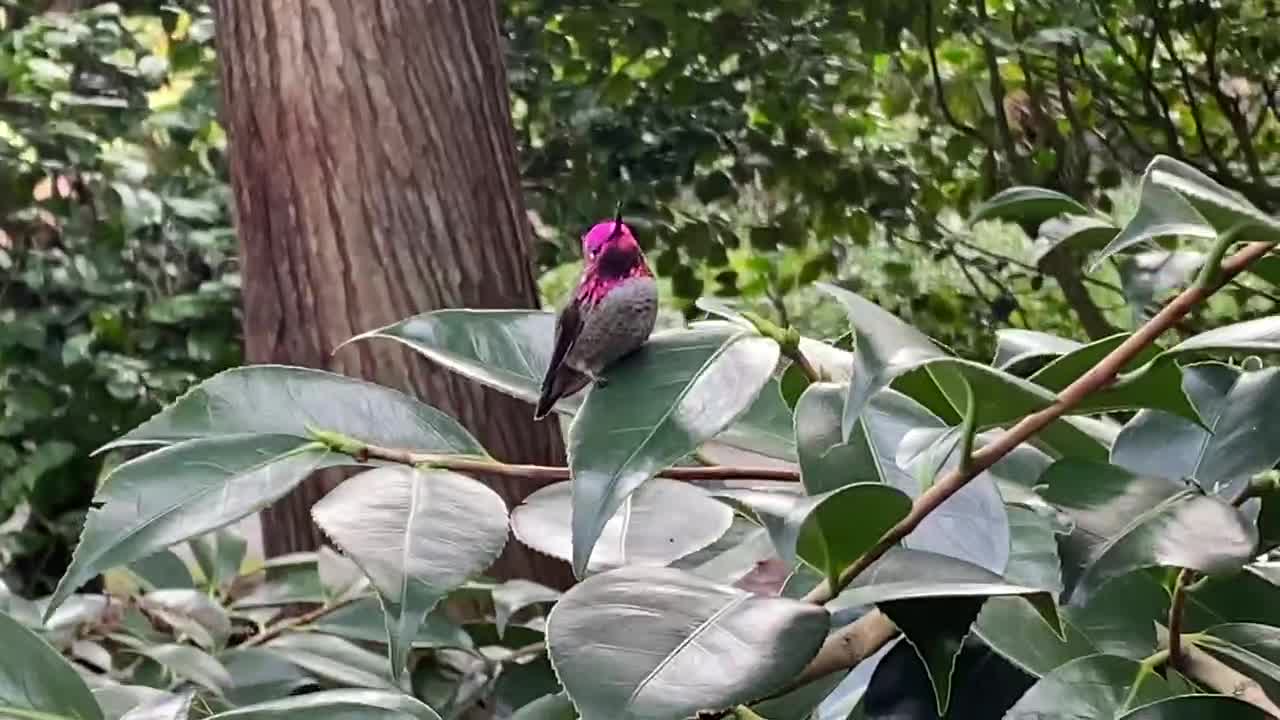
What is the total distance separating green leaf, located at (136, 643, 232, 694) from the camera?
0.48 metres

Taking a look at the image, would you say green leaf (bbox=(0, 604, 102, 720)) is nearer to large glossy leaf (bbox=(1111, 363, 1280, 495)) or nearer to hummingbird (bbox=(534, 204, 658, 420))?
hummingbird (bbox=(534, 204, 658, 420))

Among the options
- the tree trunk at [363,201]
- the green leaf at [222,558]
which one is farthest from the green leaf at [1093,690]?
the tree trunk at [363,201]

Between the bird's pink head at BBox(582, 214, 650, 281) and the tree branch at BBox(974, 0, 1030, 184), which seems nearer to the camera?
the bird's pink head at BBox(582, 214, 650, 281)

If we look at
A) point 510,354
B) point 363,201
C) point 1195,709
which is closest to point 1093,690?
point 1195,709

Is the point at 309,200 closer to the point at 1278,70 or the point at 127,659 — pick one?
the point at 127,659

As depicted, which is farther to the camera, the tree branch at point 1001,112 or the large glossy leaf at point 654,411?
the tree branch at point 1001,112

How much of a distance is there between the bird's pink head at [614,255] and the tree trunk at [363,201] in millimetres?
601

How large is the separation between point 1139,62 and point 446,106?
124cm

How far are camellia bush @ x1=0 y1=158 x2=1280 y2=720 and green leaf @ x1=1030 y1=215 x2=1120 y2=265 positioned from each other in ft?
0.08

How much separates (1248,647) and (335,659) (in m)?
0.33

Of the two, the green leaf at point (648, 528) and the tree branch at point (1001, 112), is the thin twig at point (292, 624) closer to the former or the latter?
the green leaf at point (648, 528)

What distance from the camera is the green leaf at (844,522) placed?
0.30 meters

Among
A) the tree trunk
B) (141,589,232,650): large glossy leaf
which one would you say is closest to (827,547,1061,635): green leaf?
(141,589,232,650): large glossy leaf

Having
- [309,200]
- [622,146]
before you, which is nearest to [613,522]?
[309,200]
